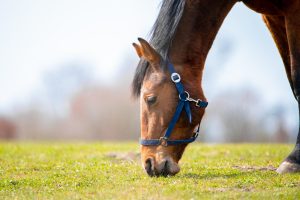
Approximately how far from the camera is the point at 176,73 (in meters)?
7.15

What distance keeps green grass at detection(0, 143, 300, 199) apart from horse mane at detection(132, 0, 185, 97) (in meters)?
1.36

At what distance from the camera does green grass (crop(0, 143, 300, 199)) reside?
6266 millimetres

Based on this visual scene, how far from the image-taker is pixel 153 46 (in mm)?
7398

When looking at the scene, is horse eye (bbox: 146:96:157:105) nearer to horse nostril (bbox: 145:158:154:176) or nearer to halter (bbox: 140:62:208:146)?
halter (bbox: 140:62:208:146)

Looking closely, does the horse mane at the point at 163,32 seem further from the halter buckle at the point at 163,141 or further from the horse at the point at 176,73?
the halter buckle at the point at 163,141

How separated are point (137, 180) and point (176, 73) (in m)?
1.56

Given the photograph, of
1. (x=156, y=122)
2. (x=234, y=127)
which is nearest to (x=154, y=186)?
(x=156, y=122)

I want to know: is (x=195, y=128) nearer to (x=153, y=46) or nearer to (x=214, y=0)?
(x=153, y=46)

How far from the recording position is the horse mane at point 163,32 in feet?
23.9

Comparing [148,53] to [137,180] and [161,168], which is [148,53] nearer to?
[161,168]

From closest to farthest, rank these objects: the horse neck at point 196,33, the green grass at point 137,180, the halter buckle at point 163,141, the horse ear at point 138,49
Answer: the green grass at point 137,180
the halter buckle at point 163,141
the horse ear at point 138,49
the horse neck at point 196,33

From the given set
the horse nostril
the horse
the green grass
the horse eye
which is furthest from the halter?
the green grass

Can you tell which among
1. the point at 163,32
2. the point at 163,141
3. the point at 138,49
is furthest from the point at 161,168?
the point at 163,32

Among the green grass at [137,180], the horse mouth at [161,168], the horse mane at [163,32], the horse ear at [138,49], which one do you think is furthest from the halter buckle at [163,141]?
the horse ear at [138,49]
